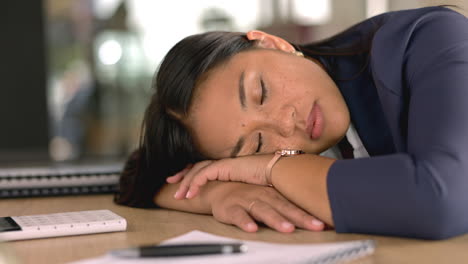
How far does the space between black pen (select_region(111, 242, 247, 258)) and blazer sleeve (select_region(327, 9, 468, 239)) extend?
7.6 inches

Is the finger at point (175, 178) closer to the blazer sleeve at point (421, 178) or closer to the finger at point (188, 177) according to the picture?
the finger at point (188, 177)

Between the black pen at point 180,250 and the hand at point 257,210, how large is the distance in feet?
0.56

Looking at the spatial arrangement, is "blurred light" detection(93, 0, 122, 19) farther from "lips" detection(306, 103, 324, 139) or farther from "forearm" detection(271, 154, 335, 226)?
"forearm" detection(271, 154, 335, 226)

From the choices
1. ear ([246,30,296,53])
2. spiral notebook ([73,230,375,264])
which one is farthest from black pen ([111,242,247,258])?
ear ([246,30,296,53])

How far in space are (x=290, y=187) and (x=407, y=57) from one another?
0.33 meters

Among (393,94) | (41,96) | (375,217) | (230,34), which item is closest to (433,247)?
(375,217)

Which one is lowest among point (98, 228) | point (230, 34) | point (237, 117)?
point (98, 228)

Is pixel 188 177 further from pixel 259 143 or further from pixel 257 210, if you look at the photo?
pixel 257 210

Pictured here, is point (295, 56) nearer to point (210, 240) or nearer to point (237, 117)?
point (237, 117)

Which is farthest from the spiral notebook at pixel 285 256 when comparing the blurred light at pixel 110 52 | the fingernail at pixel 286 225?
the blurred light at pixel 110 52

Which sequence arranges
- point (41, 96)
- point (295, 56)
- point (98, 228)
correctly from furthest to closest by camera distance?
point (41, 96) < point (295, 56) < point (98, 228)

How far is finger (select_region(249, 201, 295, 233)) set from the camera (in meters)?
0.82

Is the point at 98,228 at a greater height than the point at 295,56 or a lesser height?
lesser

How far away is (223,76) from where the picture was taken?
1.07 meters
